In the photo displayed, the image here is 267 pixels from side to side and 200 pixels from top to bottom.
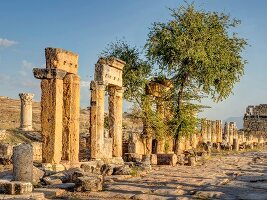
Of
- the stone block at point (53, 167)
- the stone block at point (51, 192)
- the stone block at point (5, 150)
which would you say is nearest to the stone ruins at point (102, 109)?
the stone block at point (53, 167)

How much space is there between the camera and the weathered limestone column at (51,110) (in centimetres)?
1420

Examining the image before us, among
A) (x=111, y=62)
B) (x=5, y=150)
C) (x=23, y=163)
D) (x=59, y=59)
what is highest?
(x=111, y=62)

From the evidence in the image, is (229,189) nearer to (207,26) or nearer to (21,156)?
(21,156)

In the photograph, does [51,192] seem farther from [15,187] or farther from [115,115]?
[115,115]

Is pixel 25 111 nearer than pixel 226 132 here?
Yes

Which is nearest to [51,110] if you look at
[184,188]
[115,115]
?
[184,188]

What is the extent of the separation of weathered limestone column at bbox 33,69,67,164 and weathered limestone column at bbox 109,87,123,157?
523 cm

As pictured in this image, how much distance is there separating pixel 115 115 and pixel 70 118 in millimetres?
4806

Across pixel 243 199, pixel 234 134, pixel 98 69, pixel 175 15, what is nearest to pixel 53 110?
pixel 98 69

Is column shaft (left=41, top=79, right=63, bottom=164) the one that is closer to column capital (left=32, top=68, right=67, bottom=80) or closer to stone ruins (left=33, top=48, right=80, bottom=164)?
stone ruins (left=33, top=48, right=80, bottom=164)

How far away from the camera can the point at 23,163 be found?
10.3 metres

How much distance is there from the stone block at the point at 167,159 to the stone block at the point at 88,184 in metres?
9.60

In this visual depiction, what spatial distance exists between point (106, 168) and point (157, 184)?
2.92 m

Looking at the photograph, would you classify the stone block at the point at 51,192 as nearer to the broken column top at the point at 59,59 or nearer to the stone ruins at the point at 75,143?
the stone ruins at the point at 75,143
